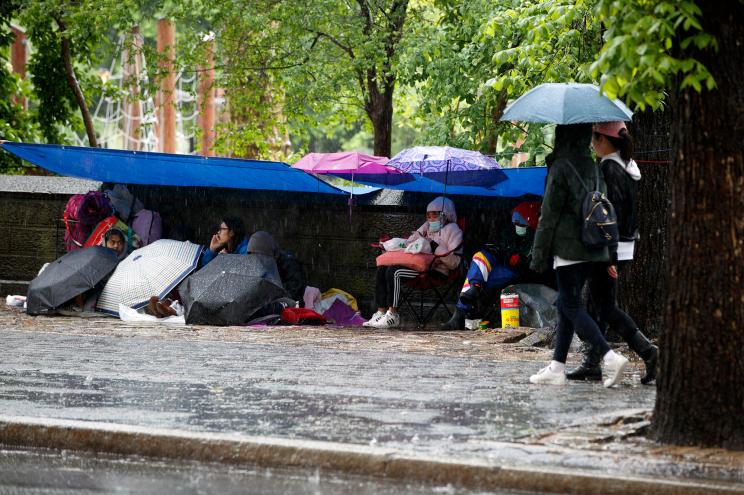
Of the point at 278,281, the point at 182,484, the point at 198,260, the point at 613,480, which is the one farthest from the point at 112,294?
the point at 613,480

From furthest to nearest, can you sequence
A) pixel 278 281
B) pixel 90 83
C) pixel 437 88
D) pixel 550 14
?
pixel 90 83 < pixel 437 88 < pixel 278 281 < pixel 550 14

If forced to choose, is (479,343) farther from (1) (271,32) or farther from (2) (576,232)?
(1) (271,32)

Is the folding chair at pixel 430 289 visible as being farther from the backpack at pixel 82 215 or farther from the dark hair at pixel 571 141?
the dark hair at pixel 571 141

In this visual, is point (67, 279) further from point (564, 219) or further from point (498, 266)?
point (564, 219)

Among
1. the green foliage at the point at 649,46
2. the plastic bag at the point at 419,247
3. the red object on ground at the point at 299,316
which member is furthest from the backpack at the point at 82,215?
the green foliage at the point at 649,46

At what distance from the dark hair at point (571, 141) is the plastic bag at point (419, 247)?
6.12 metres

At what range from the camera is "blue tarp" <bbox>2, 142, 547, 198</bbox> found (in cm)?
1393

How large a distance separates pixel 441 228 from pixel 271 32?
5.24 meters

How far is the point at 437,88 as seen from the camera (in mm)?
15930

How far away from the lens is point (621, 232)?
8125 mm

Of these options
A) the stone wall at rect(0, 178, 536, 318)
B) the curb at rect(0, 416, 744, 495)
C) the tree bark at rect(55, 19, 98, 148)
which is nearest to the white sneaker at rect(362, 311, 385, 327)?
Answer: the stone wall at rect(0, 178, 536, 318)

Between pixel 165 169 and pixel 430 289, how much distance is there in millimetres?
3709

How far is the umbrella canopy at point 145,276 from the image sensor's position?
1416cm

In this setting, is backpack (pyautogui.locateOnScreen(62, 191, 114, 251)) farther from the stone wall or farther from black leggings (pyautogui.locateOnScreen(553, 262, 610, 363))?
black leggings (pyautogui.locateOnScreen(553, 262, 610, 363))
